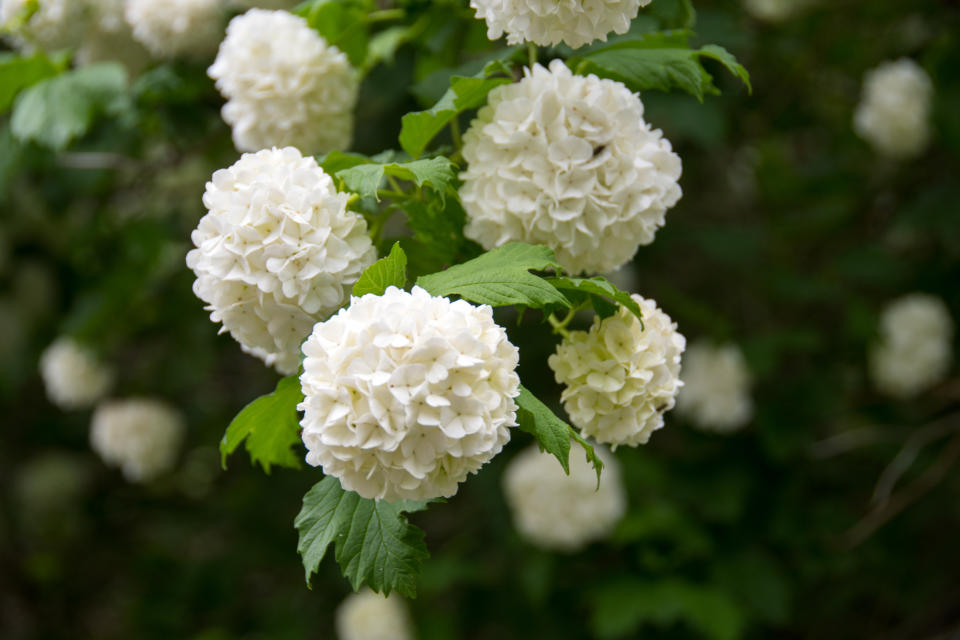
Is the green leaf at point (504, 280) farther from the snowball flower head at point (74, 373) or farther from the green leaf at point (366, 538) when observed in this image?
the snowball flower head at point (74, 373)

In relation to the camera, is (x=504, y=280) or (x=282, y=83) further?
(x=282, y=83)

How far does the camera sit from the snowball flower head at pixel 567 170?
1.40 meters

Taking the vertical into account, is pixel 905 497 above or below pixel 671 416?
above

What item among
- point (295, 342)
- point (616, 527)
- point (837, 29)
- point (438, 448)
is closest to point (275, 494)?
point (616, 527)

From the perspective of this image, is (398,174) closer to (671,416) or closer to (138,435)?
(138,435)

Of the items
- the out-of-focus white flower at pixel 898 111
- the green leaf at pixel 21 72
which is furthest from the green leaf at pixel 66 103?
the out-of-focus white flower at pixel 898 111

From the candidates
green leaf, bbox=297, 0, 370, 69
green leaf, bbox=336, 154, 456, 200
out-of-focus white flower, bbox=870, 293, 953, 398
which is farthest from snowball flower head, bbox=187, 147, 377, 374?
out-of-focus white flower, bbox=870, 293, 953, 398

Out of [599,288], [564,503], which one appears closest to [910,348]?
[564,503]

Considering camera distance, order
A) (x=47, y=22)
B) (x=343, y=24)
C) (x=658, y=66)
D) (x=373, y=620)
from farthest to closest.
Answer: (x=373, y=620) < (x=47, y=22) < (x=343, y=24) < (x=658, y=66)

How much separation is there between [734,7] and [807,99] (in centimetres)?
102

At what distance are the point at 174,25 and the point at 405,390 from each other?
1.69 m

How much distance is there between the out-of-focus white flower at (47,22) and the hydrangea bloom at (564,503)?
2.06 m

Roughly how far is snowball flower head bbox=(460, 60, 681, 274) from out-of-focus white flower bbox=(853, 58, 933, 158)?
275 centimetres

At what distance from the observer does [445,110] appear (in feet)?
4.62
